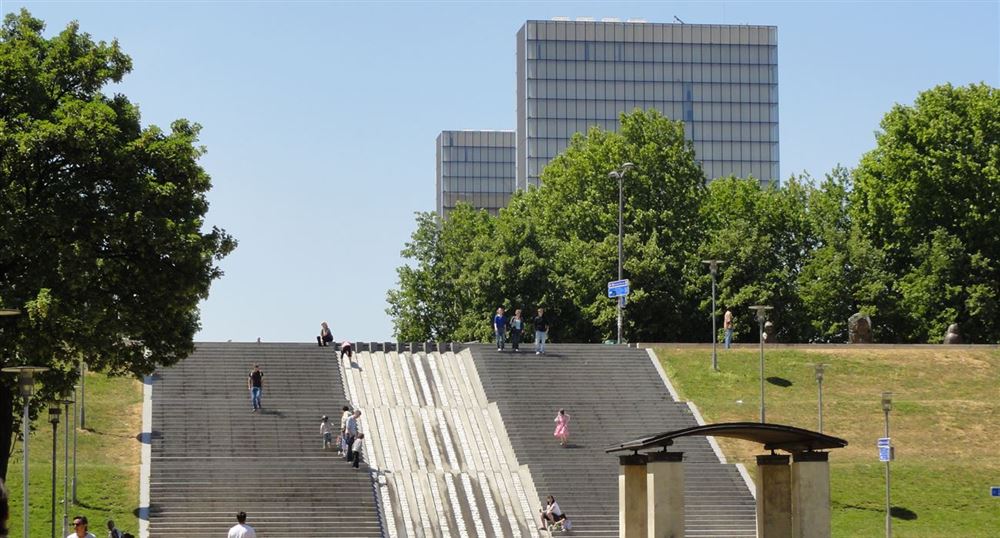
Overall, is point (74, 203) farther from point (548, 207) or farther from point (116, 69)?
point (548, 207)

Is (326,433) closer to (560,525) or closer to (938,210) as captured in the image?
(560,525)

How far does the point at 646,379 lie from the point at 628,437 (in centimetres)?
660

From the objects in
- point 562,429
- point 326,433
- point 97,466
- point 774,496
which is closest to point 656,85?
point 562,429

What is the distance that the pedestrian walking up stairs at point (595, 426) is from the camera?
147 ft

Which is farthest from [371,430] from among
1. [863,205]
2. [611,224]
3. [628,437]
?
[863,205]

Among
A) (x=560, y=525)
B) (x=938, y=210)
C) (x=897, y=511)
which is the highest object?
(x=938, y=210)

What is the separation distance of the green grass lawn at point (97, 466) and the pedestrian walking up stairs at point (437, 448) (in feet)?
23.4

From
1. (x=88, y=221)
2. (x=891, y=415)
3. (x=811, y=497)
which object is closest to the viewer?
(x=811, y=497)

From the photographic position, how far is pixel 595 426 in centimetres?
5169

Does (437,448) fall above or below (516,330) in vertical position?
below

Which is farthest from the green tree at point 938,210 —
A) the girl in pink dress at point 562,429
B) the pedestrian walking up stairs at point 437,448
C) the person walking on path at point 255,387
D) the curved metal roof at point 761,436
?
the curved metal roof at point 761,436

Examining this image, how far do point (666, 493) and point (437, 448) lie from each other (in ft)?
72.4

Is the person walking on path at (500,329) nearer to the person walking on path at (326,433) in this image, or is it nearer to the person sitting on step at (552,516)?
the person walking on path at (326,433)

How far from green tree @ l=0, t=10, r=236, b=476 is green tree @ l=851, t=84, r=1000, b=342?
47871 millimetres
